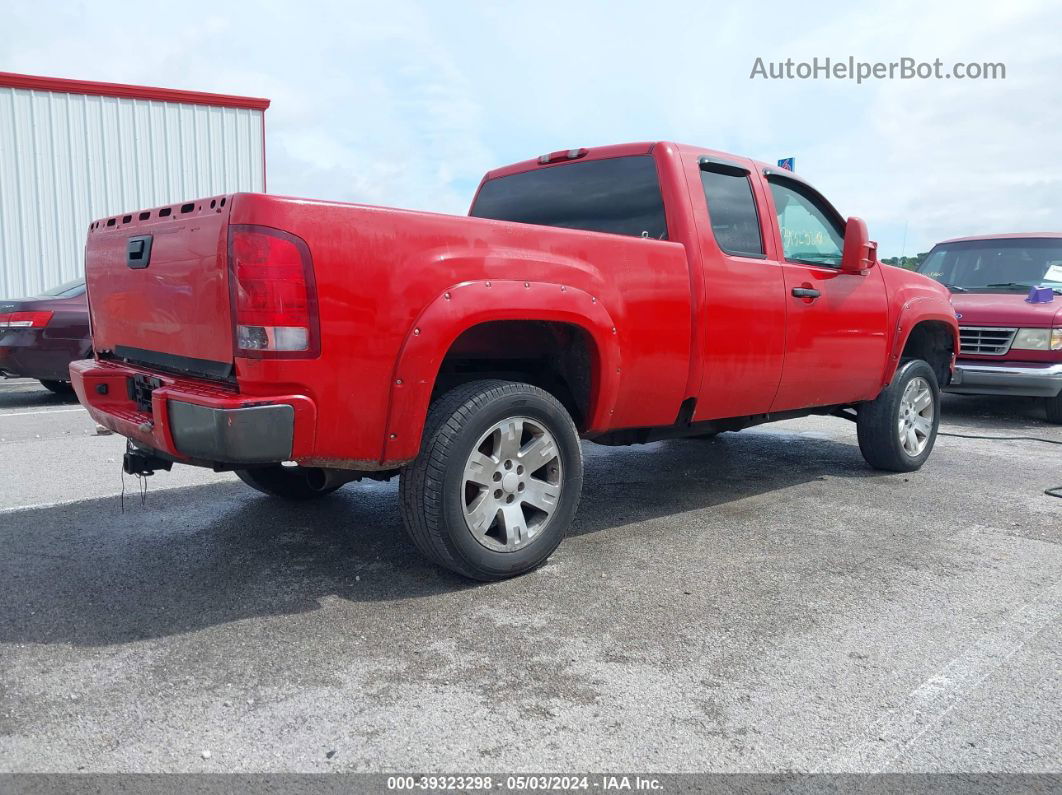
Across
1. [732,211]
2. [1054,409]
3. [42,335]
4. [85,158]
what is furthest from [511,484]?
[85,158]

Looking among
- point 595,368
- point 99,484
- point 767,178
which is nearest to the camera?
point 595,368

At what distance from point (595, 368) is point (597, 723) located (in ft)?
5.67

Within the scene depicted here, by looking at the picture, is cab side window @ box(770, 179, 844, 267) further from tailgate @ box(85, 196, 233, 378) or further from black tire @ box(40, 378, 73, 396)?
black tire @ box(40, 378, 73, 396)

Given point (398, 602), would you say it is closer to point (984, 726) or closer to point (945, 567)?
point (984, 726)

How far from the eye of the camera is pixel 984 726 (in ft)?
8.37

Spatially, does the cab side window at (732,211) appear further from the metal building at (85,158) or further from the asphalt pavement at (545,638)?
the metal building at (85,158)

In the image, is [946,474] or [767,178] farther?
[946,474]

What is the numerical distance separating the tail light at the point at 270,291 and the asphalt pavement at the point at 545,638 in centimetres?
106

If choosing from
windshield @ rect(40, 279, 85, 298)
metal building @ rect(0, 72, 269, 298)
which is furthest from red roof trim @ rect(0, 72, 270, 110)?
windshield @ rect(40, 279, 85, 298)

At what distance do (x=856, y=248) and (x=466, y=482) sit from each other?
3047 mm

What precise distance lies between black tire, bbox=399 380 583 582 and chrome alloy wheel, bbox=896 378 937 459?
125 inches

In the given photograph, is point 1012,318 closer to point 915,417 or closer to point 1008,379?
point 1008,379

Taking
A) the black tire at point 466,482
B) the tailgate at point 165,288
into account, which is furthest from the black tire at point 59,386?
the black tire at point 466,482

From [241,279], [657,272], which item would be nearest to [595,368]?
[657,272]
